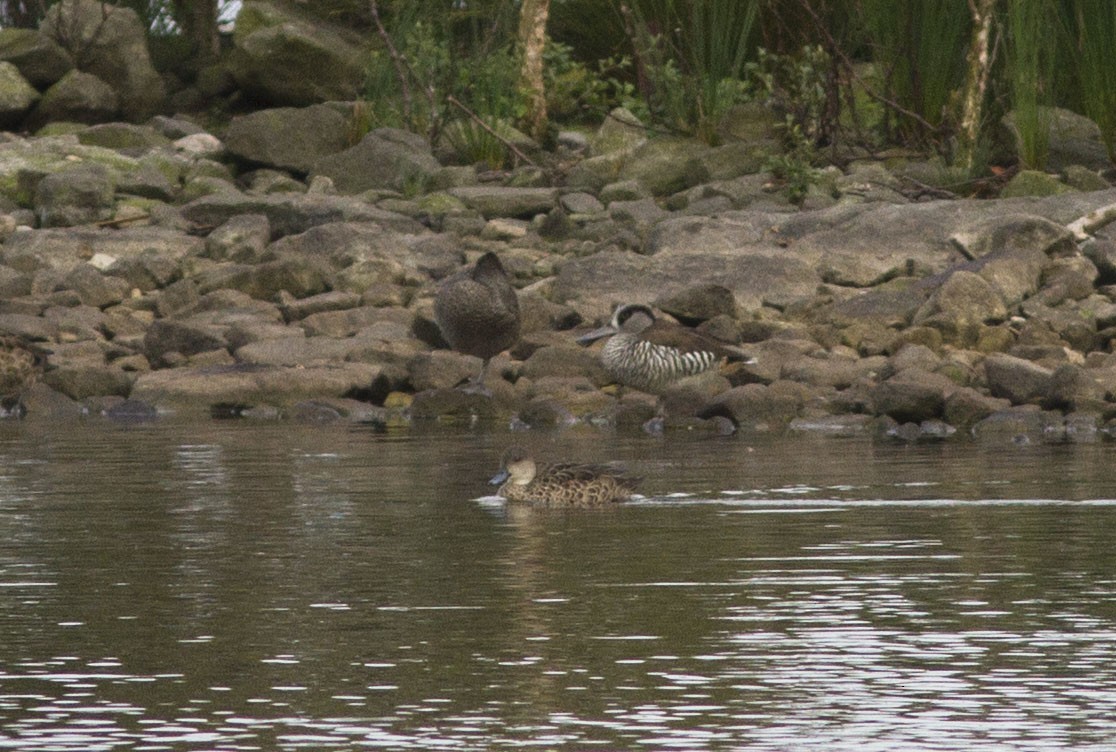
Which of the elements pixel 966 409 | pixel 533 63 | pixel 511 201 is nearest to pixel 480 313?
pixel 966 409

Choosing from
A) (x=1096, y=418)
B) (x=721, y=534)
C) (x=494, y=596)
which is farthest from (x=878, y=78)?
(x=494, y=596)

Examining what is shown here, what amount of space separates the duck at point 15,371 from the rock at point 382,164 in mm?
7498

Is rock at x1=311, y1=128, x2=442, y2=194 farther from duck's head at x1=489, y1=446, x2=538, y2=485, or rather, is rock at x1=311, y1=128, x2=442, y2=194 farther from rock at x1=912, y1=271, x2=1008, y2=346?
duck's head at x1=489, y1=446, x2=538, y2=485

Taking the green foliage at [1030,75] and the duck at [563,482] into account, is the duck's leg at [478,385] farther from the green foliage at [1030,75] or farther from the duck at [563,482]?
the green foliage at [1030,75]

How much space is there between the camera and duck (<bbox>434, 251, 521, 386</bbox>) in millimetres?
16938

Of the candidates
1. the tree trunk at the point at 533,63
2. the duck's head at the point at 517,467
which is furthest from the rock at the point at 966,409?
the tree trunk at the point at 533,63

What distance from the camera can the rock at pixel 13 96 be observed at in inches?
1129

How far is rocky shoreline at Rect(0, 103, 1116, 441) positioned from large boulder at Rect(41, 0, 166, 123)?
377 cm

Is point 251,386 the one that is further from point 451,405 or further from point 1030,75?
point 1030,75

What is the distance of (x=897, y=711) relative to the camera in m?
5.61

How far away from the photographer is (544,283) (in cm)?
1981

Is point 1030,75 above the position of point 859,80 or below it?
below

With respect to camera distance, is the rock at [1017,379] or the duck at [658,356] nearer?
the rock at [1017,379]

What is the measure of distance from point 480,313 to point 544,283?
2.93 metres
